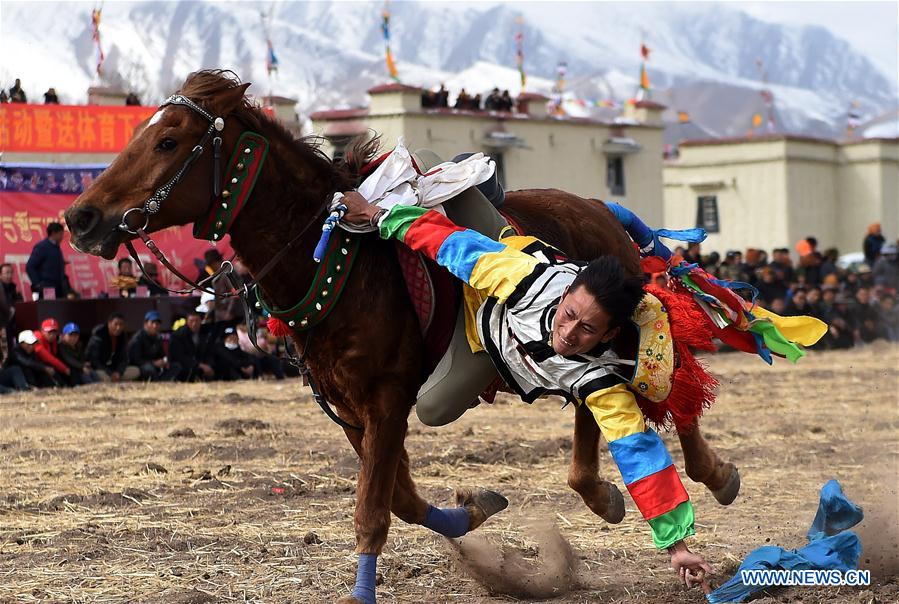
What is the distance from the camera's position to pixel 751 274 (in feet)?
59.6

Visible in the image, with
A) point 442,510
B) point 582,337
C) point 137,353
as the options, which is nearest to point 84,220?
point 582,337

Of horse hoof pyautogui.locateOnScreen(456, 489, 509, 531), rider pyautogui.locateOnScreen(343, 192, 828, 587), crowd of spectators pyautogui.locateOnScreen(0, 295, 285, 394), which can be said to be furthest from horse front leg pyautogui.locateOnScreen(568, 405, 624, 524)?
crowd of spectators pyautogui.locateOnScreen(0, 295, 285, 394)

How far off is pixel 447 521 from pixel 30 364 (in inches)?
320

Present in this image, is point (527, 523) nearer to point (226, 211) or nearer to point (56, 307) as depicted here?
point (226, 211)

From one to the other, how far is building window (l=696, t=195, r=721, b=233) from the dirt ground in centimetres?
3267

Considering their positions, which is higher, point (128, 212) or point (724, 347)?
point (128, 212)

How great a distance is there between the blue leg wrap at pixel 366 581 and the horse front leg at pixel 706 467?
1.40 metres

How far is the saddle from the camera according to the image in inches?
177

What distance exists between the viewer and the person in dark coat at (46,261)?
12.8 meters

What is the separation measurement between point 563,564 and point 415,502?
67cm

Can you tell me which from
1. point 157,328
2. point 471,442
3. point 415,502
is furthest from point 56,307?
point 415,502

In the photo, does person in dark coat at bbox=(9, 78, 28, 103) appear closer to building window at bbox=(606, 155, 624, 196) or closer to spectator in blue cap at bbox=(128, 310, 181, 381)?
spectator in blue cap at bbox=(128, 310, 181, 381)

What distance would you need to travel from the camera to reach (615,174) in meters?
36.6

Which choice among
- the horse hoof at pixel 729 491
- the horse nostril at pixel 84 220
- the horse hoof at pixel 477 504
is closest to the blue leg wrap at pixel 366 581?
the horse hoof at pixel 477 504
